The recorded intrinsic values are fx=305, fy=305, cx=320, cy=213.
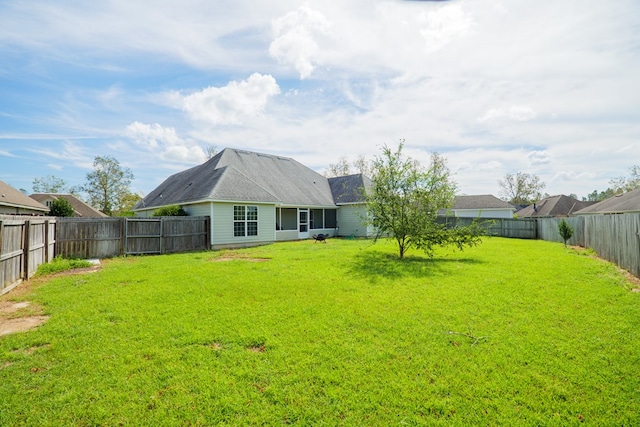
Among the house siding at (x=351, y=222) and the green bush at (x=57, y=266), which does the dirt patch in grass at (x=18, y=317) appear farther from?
the house siding at (x=351, y=222)

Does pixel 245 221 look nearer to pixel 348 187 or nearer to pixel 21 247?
pixel 21 247

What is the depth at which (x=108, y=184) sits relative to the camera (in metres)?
44.1

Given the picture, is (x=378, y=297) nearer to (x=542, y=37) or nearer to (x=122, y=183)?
(x=542, y=37)

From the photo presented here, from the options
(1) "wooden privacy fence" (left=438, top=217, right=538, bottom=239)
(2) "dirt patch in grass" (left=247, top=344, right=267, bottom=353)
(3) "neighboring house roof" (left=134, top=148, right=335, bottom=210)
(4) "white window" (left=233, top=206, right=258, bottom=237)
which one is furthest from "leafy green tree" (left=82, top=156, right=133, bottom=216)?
(2) "dirt patch in grass" (left=247, top=344, right=267, bottom=353)

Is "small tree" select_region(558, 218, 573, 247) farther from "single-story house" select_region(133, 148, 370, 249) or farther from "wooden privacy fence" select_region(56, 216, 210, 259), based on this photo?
"wooden privacy fence" select_region(56, 216, 210, 259)

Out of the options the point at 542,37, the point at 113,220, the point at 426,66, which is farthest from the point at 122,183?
the point at 542,37

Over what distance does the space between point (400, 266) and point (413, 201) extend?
3.10 meters

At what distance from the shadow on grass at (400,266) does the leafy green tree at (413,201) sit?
2.29 ft

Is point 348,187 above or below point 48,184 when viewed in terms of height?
below

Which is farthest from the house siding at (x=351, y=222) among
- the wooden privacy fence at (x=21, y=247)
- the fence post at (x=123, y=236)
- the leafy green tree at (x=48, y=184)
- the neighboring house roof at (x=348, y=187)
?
the leafy green tree at (x=48, y=184)

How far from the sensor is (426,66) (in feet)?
34.8

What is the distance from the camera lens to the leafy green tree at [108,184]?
43219 mm

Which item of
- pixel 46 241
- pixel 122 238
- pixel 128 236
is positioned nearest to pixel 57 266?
pixel 46 241

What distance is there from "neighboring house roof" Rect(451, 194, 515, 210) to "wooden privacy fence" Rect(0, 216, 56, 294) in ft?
124
